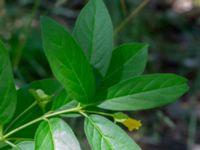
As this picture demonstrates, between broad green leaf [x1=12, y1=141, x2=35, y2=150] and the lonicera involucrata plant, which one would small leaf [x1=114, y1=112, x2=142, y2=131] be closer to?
the lonicera involucrata plant

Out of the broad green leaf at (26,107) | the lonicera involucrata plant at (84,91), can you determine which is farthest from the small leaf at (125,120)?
the broad green leaf at (26,107)

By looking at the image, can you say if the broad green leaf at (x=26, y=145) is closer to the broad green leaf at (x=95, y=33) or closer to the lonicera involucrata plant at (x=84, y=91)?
the lonicera involucrata plant at (x=84, y=91)

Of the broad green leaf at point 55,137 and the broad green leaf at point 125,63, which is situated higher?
the broad green leaf at point 125,63

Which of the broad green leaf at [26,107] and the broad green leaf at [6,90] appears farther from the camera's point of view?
the broad green leaf at [26,107]

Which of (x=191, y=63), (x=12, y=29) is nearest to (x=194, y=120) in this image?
(x=191, y=63)

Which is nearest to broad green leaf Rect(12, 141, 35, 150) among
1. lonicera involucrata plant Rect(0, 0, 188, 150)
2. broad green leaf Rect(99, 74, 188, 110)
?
lonicera involucrata plant Rect(0, 0, 188, 150)

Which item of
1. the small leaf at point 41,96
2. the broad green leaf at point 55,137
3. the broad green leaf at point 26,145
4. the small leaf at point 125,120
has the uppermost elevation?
the small leaf at point 41,96

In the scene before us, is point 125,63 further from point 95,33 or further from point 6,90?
point 6,90

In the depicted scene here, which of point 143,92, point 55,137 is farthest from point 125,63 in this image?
point 55,137

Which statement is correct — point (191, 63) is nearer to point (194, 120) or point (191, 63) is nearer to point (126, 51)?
point (194, 120)
